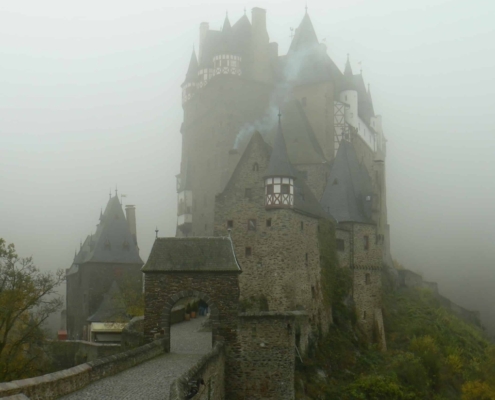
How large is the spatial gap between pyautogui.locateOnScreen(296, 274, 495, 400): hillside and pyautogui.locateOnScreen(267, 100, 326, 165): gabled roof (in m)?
12.5

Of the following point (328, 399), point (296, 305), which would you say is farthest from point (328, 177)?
point (328, 399)

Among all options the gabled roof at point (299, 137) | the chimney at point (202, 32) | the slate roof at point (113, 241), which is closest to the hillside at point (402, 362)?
the gabled roof at point (299, 137)

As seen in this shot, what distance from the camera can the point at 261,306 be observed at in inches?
1663

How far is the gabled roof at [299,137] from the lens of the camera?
57.4m

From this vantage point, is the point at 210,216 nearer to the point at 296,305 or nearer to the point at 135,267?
the point at 135,267

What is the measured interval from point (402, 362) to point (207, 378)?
25.6 meters

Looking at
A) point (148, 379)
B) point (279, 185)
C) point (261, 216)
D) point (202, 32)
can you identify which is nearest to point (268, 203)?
point (261, 216)

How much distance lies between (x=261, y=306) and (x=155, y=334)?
14458 mm

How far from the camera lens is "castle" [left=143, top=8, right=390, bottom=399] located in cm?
2888

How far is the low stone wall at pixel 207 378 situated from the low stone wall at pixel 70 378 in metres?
2.36

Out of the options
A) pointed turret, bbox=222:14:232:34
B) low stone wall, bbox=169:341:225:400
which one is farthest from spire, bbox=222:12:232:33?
low stone wall, bbox=169:341:225:400

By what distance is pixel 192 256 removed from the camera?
29172 mm

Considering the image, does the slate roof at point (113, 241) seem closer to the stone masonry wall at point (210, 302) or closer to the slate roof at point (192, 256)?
the slate roof at point (192, 256)

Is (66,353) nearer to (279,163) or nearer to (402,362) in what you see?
(279,163)
